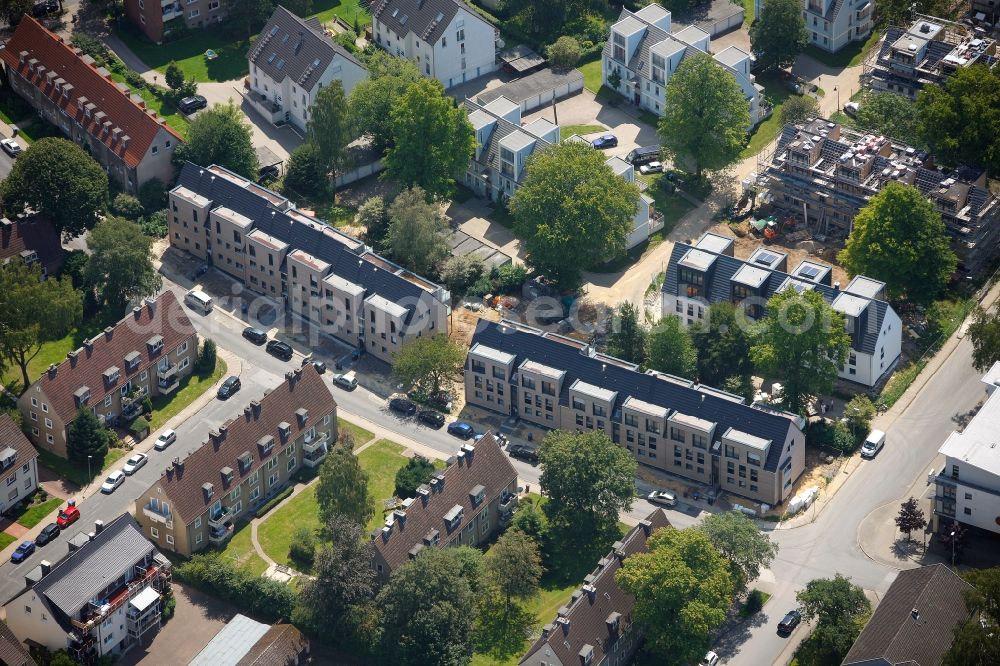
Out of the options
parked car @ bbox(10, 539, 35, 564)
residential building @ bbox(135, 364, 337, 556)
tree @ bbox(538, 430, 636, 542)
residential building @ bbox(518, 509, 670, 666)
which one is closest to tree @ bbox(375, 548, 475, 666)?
residential building @ bbox(518, 509, 670, 666)

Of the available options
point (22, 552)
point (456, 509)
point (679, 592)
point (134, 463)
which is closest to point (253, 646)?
point (456, 509)

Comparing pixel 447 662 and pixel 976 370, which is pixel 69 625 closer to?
pixel 447 662

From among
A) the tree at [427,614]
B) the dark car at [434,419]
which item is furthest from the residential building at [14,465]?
the tree at [427,614]

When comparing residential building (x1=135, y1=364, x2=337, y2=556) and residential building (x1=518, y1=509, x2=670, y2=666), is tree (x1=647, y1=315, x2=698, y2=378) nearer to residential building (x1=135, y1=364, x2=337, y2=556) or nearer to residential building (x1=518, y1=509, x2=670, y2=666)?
residential building (x1=518, y1=509, x2=670, y2=666)

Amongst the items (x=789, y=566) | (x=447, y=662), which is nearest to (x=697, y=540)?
(x=789, y=566)

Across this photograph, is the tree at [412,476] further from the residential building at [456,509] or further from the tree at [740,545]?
the tree at [740,545]

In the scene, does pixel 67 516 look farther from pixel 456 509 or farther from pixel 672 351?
pixel 672 351
